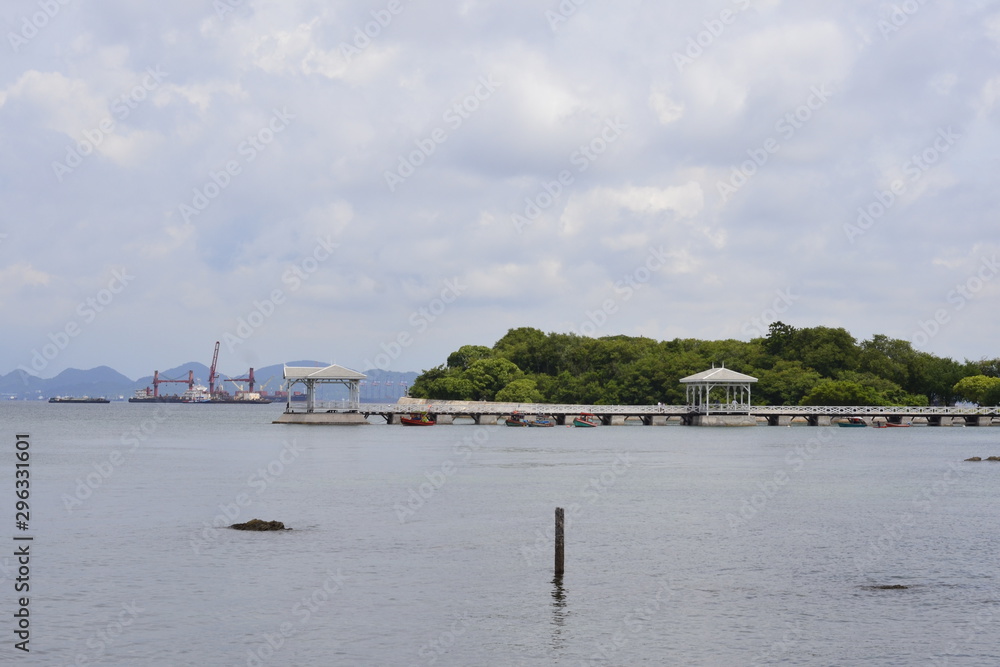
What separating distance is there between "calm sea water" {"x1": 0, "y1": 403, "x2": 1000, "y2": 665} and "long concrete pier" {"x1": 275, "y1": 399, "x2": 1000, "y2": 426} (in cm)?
6631

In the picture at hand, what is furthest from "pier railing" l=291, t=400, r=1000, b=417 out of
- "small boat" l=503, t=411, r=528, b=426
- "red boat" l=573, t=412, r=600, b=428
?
"small boat" l=503, t=411, r=528, b=426

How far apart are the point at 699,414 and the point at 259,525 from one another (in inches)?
4126

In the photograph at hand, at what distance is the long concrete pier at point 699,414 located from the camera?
444 feet

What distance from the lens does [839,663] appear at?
2264 centimetres

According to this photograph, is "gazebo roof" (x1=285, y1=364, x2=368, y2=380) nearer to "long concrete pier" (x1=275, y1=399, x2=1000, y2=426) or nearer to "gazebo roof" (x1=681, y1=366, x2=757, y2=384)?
"long concrete pier" (x1=275, y1=399, x2=1000, y2=426)

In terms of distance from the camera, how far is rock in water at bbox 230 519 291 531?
3978 cm

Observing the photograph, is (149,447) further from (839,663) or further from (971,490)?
(839,663)

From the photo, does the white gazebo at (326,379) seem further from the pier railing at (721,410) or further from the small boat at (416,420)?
the small boat at (416,420)

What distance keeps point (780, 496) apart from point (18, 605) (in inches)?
1463

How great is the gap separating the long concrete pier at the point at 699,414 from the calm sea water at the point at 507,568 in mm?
66314

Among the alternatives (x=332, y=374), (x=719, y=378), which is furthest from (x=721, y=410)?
(x=332, y=374)

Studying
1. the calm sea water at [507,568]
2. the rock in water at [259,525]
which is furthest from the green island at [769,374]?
the rock in water at [259,525]

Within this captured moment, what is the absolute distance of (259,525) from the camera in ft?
132

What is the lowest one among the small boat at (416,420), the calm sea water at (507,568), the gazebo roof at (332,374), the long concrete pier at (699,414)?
the calm sea water at (507,568)
